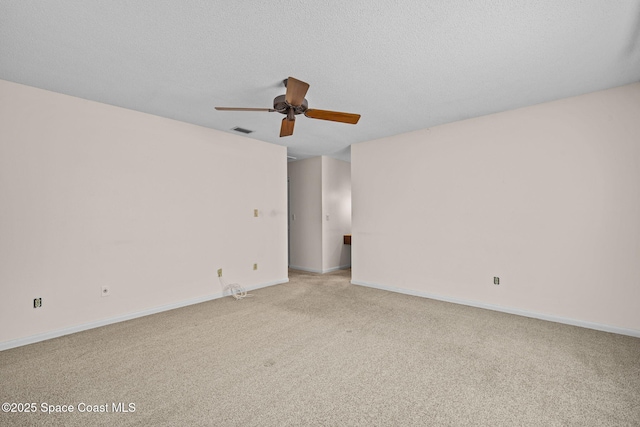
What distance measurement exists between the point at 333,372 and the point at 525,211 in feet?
9.67

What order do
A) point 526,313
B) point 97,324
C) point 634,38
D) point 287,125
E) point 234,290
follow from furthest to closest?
point 234,290 < point 526,313 < point 97,324 < point 287,125 < point 634,38

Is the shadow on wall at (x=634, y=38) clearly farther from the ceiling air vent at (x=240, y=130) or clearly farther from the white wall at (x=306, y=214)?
the white wall at (x=306, y=214)

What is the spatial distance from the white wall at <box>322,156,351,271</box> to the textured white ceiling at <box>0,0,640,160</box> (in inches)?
113

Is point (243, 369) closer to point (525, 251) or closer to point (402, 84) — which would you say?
point (402, 84)

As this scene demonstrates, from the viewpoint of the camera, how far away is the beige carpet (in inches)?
68.6

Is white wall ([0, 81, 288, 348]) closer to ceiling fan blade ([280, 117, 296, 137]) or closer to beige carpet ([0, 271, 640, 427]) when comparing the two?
beige carpet ([0, 271, 640, 427])

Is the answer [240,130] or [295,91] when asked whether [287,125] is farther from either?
[240,130]

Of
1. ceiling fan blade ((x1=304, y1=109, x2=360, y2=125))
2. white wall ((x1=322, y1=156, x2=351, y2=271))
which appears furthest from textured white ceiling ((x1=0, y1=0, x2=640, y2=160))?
white wall ((x1=322, y1=156, x2=351, y2=271))

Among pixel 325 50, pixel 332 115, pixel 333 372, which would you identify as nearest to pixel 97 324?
pixel 333 372

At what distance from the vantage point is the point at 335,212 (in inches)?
252

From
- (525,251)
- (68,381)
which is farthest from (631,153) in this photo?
(68,381)

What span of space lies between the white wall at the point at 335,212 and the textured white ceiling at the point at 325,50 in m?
2.88

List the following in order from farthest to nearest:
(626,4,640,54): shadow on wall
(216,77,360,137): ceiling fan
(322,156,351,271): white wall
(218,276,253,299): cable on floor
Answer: (322,156,351,271): white wall < (218,276,253,299): cable on floor < (216,77,360,137): ceiling fan < (626,4,640,54): shadow on wall

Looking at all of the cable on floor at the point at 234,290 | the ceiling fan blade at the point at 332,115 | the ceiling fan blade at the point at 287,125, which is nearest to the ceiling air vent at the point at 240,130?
the ceiling fan blade at the point at 287,125
